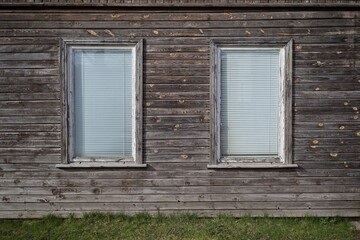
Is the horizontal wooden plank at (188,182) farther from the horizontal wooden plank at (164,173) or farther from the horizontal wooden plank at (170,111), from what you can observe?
the horizontal wooden plank at (170,111)

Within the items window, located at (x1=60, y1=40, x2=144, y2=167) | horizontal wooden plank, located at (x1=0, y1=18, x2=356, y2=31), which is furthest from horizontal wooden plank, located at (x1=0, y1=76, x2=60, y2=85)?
horizontal wooden plank, located at (x1=0, y1=18, x2=356, y2=31)

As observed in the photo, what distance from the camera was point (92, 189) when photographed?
18.9ft

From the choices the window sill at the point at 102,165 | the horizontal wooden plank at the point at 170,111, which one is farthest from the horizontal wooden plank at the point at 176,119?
the window sill at the point at 102,165

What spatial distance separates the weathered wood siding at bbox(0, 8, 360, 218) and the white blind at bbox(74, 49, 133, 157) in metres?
0.27

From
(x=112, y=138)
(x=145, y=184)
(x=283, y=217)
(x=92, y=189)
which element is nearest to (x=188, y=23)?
(x=112, y=138)

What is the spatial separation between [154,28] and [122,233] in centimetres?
292

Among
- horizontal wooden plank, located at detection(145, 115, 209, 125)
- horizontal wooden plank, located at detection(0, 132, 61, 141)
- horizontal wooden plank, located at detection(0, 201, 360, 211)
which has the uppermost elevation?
horizontal wooden plank, located at detection(145, 115, 209, 125)

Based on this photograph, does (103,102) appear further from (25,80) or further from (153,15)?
(153,15)

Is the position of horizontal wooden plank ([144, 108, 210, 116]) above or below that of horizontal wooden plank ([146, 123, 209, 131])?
above

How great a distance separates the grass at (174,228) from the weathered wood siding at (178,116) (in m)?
0.14

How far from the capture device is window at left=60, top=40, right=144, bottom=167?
5.74m

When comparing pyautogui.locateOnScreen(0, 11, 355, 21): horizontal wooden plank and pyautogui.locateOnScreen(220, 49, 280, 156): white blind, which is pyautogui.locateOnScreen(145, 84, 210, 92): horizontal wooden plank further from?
pyautogui.locateOnScreen(0, 11, 355, 21): horizontal wooden plank

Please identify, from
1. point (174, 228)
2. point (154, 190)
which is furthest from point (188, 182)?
point (174, 228)

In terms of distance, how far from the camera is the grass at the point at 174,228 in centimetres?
530
